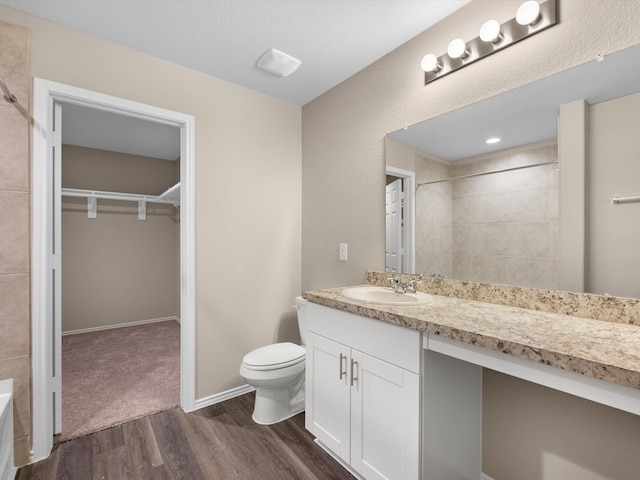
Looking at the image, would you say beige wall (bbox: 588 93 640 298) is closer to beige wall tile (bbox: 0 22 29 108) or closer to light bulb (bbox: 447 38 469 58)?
light bulb (bbox: 447 38 469 58)

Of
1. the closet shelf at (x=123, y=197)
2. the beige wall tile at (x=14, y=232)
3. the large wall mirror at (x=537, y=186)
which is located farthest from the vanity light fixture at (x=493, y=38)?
the closet shelf at (x=123, y=197)

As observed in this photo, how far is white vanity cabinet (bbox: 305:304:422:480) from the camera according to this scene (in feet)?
4.15

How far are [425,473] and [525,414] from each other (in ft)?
1.78

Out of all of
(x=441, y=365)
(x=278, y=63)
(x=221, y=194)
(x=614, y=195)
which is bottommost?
(x=441, y=365)

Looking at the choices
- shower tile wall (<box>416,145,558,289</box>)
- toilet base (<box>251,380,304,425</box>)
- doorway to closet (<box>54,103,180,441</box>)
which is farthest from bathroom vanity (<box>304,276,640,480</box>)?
doorway to closet (<box>54,103,180,441</box>)

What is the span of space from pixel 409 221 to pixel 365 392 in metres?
1.02

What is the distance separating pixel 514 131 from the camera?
150 centimetres

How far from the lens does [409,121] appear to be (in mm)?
1944

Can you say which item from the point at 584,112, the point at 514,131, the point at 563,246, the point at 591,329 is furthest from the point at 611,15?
the point at 591,329

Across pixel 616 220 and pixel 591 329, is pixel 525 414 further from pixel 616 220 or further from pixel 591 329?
pixel 616 220

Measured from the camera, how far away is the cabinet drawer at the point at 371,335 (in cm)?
125

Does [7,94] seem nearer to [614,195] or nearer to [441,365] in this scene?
[441,365]

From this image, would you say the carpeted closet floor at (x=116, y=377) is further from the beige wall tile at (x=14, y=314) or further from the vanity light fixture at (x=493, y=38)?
the vanity light fixture at (x=493, y=38)

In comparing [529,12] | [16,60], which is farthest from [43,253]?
[529,12]
